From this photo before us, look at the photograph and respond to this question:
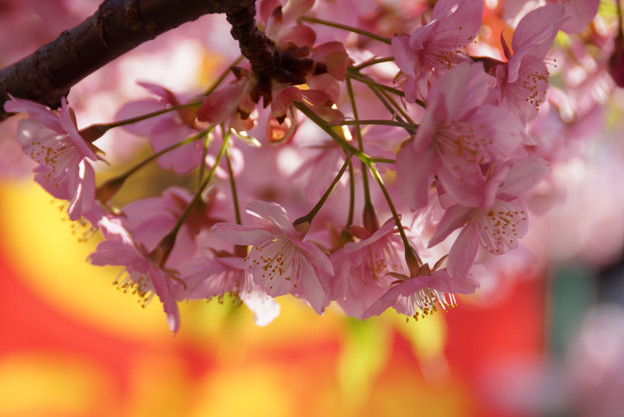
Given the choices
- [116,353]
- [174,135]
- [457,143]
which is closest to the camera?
[457,143]

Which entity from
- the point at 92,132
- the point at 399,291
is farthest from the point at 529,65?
the point at 92,132

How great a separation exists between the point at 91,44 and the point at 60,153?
0.32ft

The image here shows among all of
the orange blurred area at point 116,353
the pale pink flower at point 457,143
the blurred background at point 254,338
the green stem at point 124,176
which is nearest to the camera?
the pale pink flower at point 457,143

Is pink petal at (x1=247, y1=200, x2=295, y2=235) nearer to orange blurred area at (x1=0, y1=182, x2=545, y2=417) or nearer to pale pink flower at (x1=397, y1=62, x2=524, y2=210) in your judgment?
pale pink flower at (x1=397, y1=62, x2=524, y2=210)

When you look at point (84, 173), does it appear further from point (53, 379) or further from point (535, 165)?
point (53, 379)

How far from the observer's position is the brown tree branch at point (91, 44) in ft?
0.91

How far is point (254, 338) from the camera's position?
134cm

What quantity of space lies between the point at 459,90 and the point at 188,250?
0.25m

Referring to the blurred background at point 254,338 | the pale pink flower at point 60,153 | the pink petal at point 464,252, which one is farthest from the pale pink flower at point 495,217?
the blurred background at point 254,338

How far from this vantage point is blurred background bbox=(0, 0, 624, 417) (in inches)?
26.7

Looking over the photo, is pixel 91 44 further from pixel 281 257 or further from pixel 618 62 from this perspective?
pixel 618 62

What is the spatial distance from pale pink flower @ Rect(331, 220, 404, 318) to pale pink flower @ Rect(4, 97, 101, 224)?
159 mm

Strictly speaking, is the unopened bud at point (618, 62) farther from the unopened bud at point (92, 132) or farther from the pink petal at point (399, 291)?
the unopened bud at point (92, 132)

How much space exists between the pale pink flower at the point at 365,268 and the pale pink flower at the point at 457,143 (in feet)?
0.20
